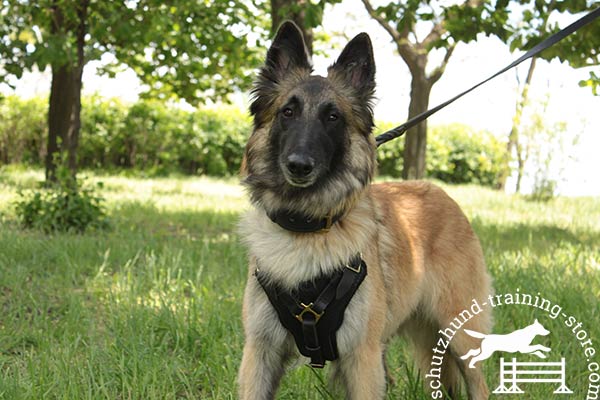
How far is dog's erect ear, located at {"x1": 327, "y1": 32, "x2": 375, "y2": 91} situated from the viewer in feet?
10.4

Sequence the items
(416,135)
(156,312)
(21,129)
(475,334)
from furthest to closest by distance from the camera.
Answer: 1. (21,129)
2. (416,135)
3. (156,312)
4. (475,334)

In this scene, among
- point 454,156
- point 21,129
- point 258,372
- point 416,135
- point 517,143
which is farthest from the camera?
point 454,156

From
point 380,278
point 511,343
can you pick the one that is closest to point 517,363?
point 511,343

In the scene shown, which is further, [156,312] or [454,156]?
[454,156]

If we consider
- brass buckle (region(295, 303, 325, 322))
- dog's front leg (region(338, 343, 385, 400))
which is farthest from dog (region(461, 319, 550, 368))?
brass buckle (region(295, 303, 325, 322))

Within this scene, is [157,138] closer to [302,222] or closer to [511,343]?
[511,343]

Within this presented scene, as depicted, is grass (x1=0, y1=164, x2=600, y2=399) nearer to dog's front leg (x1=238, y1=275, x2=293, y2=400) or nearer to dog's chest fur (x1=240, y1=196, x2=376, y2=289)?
dog's front leg (x1=238, y1=275, x2=293, y2=400)

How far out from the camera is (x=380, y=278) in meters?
3.09

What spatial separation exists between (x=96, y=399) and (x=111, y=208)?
7435 millimetres

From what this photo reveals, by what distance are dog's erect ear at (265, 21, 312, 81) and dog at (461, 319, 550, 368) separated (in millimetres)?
1843

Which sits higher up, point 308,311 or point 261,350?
point 308,311

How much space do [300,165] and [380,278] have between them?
75cm

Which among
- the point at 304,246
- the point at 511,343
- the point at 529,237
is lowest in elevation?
the point at 511,343

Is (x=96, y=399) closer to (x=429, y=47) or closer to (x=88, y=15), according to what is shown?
(x=429, y=47)
